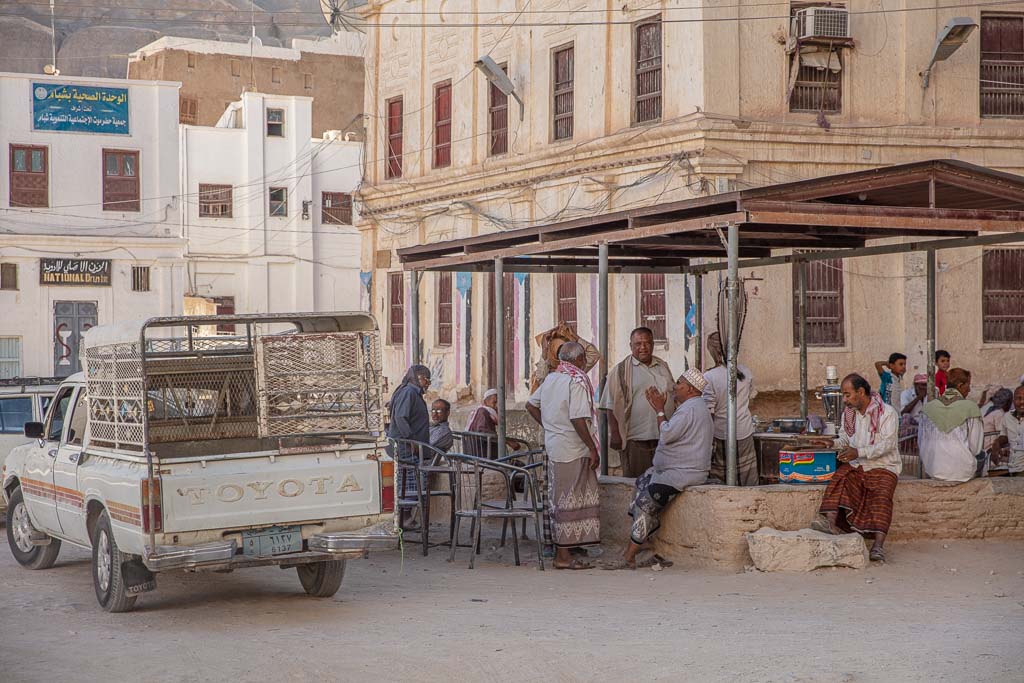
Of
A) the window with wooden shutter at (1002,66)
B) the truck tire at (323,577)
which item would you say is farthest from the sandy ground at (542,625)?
the window with wooden shutter at (1002,66)

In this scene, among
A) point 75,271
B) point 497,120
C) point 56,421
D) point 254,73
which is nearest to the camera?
point 56,421

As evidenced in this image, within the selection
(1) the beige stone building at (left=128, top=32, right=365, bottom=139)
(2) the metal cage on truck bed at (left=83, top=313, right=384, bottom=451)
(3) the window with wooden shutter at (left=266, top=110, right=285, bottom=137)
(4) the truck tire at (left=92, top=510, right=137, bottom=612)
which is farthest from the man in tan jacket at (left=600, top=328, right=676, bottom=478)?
(1) the beige stone building at (left=128, top=32, right=365, bottom=139)

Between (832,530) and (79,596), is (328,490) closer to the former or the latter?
(79,596)

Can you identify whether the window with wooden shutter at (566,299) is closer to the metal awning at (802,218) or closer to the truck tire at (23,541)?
the metal awning at (802,218)

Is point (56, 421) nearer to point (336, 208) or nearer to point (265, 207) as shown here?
point (265, 207)

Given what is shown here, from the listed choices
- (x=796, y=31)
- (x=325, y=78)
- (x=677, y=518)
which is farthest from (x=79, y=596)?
(x=325, y=78)

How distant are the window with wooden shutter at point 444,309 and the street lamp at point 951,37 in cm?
896

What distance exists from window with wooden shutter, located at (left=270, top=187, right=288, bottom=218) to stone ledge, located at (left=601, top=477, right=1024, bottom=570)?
34241 millimetres

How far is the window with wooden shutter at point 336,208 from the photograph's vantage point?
4438 centimetres

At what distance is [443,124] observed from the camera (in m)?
23.7

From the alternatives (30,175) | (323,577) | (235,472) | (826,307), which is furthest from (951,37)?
(30,175)

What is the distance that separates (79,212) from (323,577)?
2912cm

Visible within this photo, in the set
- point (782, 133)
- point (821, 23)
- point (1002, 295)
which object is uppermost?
point (821, 23)

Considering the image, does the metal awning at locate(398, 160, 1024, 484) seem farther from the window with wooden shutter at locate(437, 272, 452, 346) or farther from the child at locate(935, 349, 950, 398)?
the window with wooden shutter at locate(437, 272, 452, 346)
